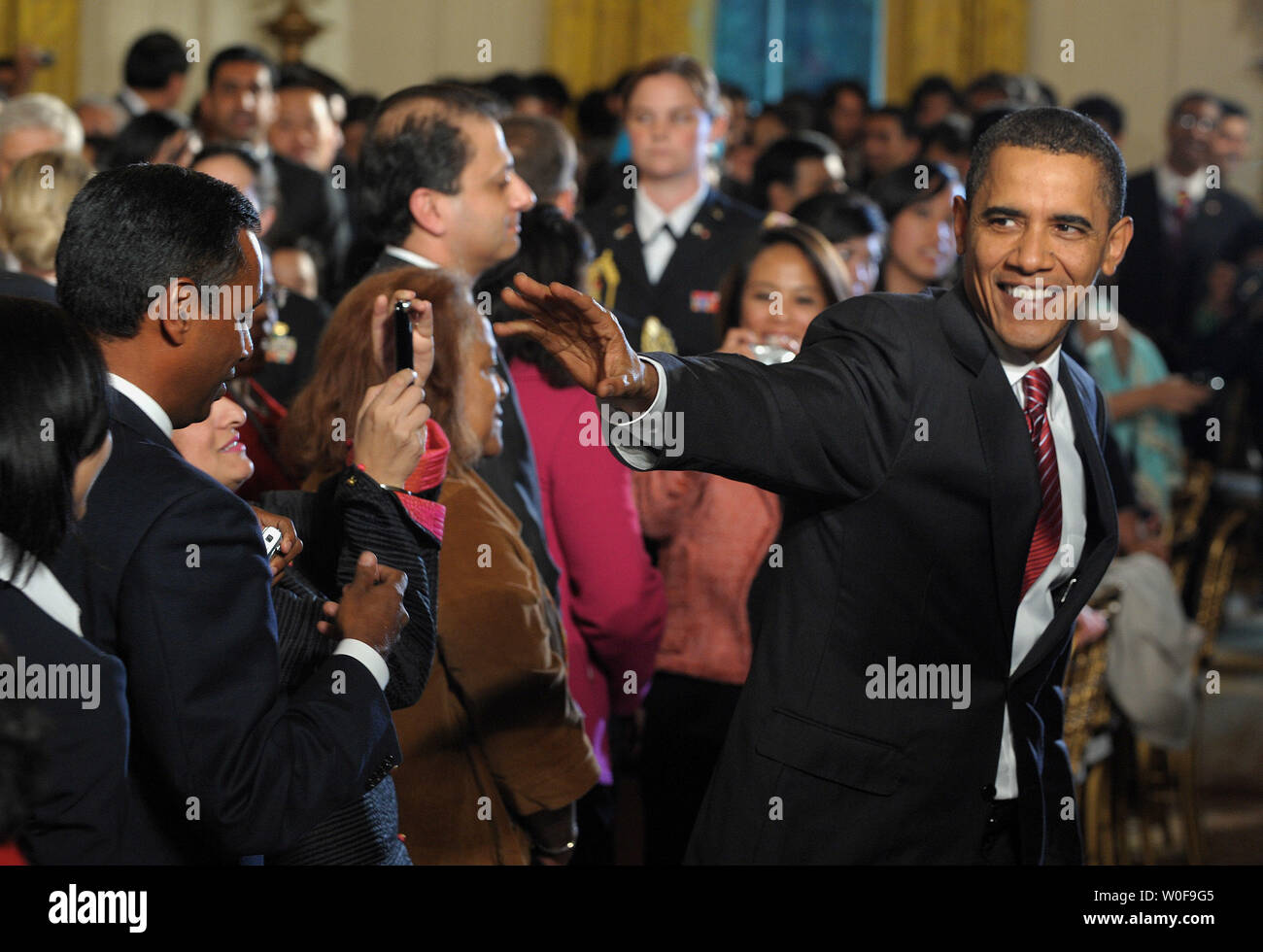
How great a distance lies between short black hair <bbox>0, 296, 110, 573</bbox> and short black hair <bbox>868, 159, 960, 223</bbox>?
10.0 ft

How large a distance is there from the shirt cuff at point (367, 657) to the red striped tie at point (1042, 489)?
778 mm

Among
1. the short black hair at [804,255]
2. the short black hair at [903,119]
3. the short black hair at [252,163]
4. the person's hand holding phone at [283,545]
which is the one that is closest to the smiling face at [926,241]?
A: the short black hair at [804,255]

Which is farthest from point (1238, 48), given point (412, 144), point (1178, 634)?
point (412, 144)

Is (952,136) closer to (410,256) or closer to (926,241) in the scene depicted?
(926,241)

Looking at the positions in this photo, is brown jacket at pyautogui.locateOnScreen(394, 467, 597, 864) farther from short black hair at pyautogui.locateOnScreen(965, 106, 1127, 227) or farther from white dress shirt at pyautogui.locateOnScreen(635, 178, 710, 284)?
white dress shirt at pyautogui.locateOnScreen(635, 178, 710, 284)

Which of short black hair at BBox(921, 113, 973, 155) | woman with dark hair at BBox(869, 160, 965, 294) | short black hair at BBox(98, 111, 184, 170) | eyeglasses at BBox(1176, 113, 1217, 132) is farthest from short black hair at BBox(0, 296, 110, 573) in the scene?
eyeglasses at BBox(1176, 113, 1217, 132)

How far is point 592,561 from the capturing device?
2791mm

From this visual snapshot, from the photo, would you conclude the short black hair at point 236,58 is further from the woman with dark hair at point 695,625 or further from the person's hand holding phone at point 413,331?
the person's hand holding phone at point 413,331

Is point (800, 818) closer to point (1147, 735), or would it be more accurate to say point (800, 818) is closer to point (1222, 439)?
point (1147, 735)

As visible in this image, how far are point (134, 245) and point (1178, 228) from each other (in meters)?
6.42

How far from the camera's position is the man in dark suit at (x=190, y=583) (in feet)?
4.78

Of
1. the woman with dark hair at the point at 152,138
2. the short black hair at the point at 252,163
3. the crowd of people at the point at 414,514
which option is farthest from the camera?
the woman with dark hair at the point at 152,138

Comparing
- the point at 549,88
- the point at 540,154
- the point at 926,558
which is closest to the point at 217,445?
the point at 926,558

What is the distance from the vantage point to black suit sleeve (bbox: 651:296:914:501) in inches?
65.3
